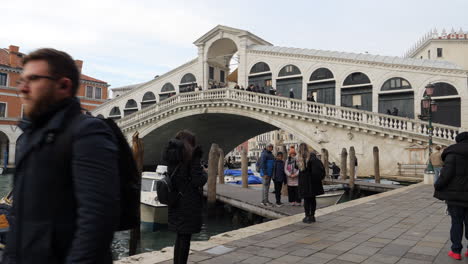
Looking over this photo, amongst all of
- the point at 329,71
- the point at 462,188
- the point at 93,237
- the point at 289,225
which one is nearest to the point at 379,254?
the point at 462,188

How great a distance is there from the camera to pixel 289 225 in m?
5.76

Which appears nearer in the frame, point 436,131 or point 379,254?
point 379,254

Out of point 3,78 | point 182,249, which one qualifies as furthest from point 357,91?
point 3,78

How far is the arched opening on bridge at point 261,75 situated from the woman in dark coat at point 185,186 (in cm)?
2220

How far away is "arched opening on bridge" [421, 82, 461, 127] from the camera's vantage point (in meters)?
18.8

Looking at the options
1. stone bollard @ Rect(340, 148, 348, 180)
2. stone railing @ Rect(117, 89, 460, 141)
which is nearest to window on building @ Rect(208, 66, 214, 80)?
stone railing @ Rect(117, 89, 460, 141)

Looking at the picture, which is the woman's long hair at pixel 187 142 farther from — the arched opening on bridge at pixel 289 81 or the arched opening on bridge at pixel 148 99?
the arched opening on bridge at pixel 148 99

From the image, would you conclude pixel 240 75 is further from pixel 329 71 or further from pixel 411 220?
pixel 411 220

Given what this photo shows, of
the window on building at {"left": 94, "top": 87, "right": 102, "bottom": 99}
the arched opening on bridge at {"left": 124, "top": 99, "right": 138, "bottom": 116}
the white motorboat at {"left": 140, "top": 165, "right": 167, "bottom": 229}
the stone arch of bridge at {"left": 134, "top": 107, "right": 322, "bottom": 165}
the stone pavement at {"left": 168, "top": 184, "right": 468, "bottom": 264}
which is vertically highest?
the window on building at {"left": 94, "top": 87, "right": 102, "bottom": 99}

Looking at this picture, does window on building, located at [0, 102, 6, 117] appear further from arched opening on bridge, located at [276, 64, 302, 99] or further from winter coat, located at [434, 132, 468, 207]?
winter coat, located at [434, 132, 468, 207]

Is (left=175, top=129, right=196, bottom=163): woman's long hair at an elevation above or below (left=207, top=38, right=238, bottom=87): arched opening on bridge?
below

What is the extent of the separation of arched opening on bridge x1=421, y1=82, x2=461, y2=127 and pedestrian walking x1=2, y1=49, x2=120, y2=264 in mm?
20267

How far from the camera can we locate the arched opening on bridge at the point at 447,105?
18797 mm

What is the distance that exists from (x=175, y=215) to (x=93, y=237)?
7.05 ft
